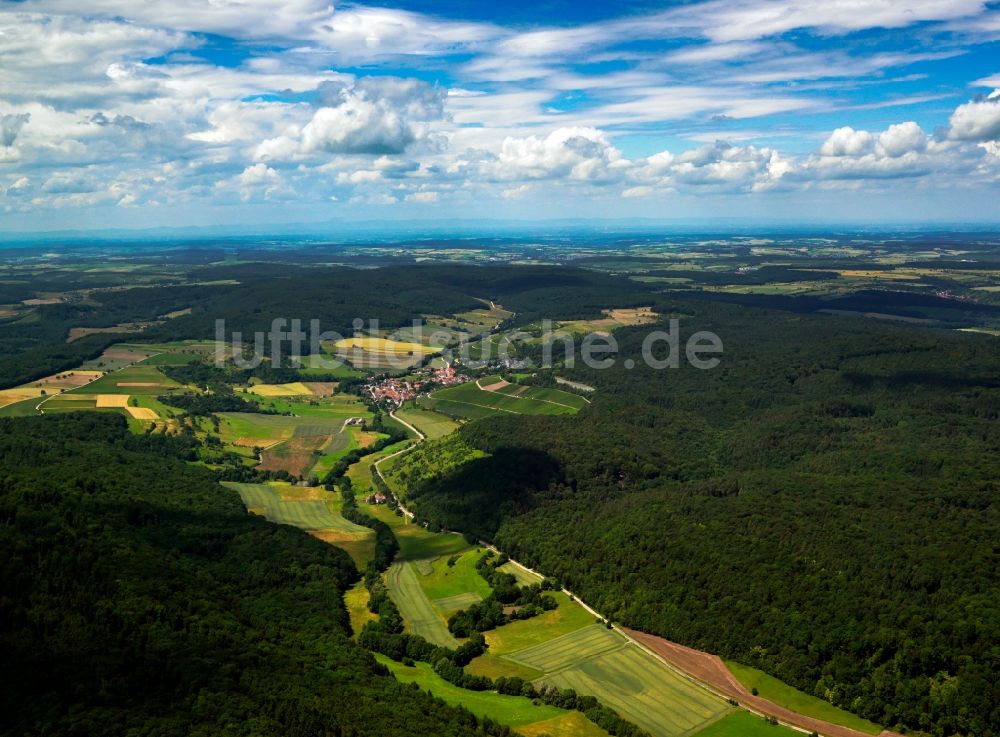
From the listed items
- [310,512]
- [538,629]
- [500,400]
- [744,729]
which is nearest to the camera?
[744,729]

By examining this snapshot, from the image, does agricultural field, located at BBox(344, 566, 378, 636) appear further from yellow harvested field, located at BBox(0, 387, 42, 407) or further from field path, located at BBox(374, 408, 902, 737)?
yellow harvested field, located at BBox(0, 387, 42, 407)

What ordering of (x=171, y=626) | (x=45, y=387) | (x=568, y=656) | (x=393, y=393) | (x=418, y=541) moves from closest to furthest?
(x=171, y=626) < (x=568, y=656) < (x=418, y=541) < (x=45, y=387) < (x=393, y=393)

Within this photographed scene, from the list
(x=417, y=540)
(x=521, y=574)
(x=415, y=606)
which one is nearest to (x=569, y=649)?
(x=521, y=574)

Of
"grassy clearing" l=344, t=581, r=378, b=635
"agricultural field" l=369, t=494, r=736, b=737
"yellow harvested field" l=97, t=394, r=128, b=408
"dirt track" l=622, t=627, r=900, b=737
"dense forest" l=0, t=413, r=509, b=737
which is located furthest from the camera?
"yellow harvested field" l=97, t=394, r=128, b=408

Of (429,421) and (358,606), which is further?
(429,421)

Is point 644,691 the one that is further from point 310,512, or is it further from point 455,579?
point 310,512

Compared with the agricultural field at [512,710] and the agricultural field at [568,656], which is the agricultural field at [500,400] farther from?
the agricultural field at [512,710]

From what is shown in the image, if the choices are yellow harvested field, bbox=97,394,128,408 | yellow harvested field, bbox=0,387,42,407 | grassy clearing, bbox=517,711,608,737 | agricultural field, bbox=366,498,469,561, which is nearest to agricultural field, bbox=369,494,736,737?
grassy clearing, bbox=517,711,608,737
